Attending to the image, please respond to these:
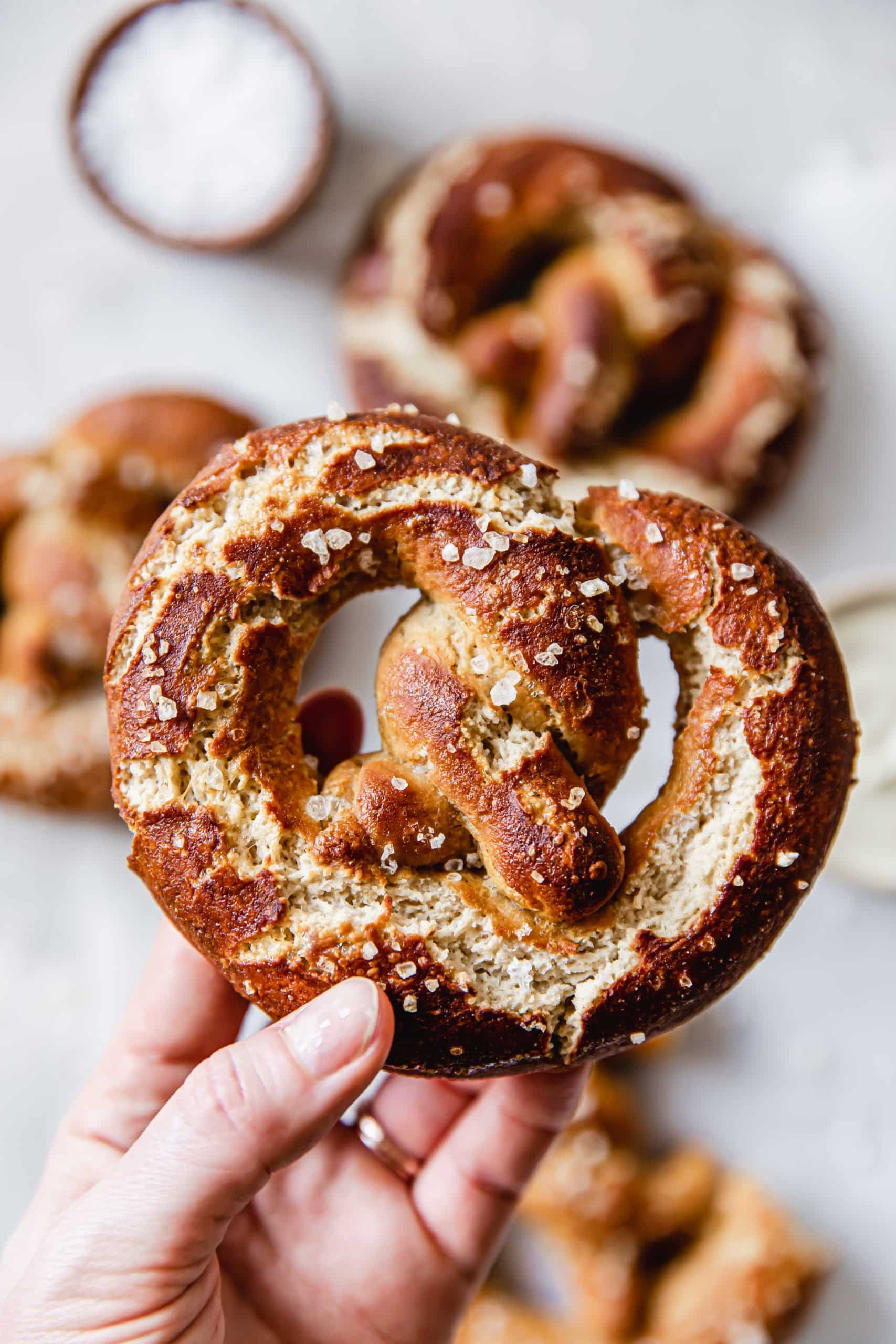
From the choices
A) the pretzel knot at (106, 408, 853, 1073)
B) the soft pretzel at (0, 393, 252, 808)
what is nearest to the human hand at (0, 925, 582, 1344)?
the pretzel knot at (106, 408, 853, 1073)

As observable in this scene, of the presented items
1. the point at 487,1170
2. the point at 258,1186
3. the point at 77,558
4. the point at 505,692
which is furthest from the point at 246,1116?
the point at 77,558

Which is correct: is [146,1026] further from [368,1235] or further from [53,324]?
[53,324]

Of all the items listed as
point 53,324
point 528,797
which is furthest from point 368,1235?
point 53,324

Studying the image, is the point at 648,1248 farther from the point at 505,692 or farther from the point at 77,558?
the point at 77,558

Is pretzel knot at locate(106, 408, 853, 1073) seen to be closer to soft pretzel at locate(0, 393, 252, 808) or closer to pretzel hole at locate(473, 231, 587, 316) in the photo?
soft pretzel at locate(0, 393, 252, 808)

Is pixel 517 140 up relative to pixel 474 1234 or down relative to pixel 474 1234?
up

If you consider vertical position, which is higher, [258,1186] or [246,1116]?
[246,1116]
